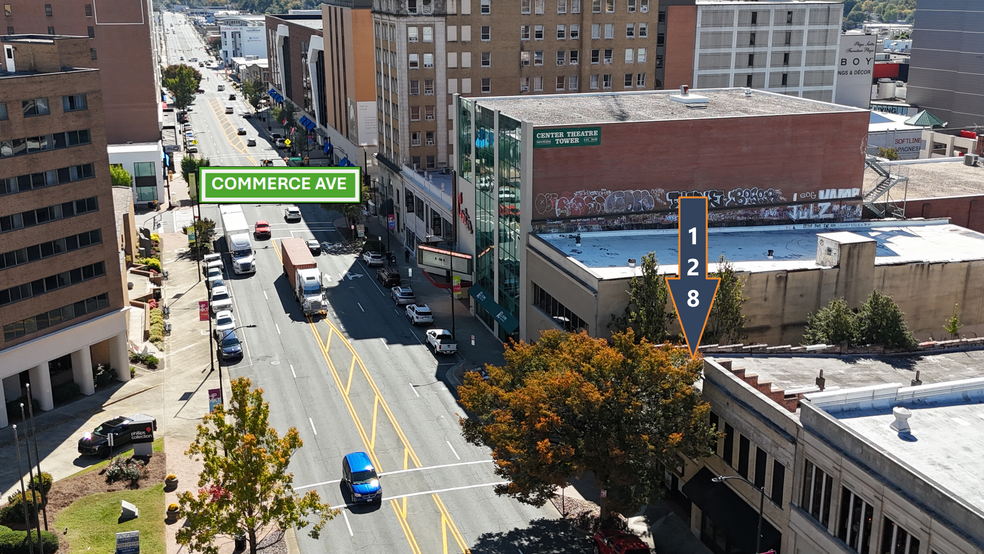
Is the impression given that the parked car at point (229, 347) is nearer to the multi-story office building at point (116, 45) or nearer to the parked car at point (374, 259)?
the parked car at point (374, 259)

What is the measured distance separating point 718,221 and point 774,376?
2490cm

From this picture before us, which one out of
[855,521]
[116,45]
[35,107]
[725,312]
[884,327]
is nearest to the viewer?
[855,521]

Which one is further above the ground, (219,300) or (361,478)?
(219,300)

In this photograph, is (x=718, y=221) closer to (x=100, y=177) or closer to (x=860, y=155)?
(x=860, y=155)

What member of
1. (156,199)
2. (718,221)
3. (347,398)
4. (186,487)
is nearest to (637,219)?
(718,221)

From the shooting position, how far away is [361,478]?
49.3m

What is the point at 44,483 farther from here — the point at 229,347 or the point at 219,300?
the point at 219,300

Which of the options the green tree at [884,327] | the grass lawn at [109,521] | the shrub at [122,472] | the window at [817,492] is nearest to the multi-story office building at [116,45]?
the shrub at [122,472]

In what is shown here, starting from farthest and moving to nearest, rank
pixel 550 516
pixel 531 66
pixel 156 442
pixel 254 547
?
pixel 531 66 < pixel 156 442 < pixel 550 516 < pixel 254 547

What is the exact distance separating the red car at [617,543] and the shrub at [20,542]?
84.5ft

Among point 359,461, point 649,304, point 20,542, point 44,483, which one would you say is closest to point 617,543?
point 359,461

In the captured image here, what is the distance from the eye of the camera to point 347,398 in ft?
205

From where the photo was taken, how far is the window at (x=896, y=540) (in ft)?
105

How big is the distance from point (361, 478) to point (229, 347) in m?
24.0
